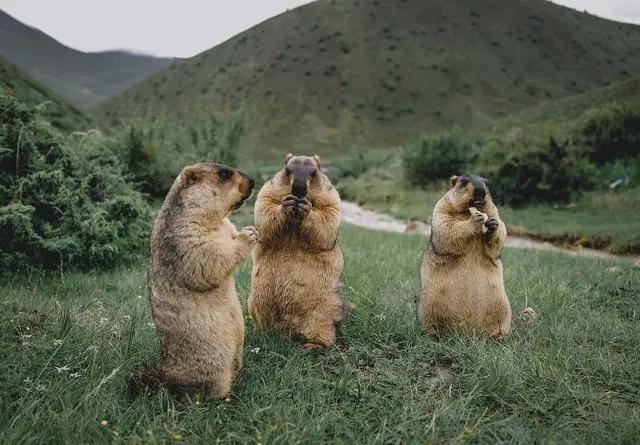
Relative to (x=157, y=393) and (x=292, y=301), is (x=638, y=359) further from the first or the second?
(x=157, y=393)

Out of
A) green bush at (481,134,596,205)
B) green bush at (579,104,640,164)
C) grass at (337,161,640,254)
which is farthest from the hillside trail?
green bush at (579,104,640,164)

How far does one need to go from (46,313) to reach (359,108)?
1737 inches

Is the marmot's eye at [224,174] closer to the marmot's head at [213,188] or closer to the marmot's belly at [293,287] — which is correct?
the marmot's head at [213,188]

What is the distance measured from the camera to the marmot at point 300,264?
3.77m

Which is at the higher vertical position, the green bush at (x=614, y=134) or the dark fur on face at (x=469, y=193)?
the green bush at (x=614, y=134)

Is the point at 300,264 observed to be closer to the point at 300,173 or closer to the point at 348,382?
the point at 300,173

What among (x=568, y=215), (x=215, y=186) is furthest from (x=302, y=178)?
(x=568, y=215)

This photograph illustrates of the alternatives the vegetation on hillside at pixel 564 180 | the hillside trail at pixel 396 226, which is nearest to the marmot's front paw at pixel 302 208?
the hillside trail at pixel 396 226

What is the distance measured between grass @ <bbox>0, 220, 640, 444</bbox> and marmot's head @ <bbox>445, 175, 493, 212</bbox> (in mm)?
1125

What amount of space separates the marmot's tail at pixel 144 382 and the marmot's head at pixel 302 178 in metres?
1.63

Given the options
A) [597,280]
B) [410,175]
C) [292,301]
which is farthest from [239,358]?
[410,175]

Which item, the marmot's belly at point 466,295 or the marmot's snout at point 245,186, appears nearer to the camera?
the marmot's snout at point 245,186

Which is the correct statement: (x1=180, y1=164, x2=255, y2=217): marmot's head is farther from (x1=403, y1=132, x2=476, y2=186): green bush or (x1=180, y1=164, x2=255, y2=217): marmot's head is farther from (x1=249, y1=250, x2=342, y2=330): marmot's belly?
(x1=403, y1=132, x2=476, y2=186): green bush

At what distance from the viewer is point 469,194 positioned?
3.92 metres
